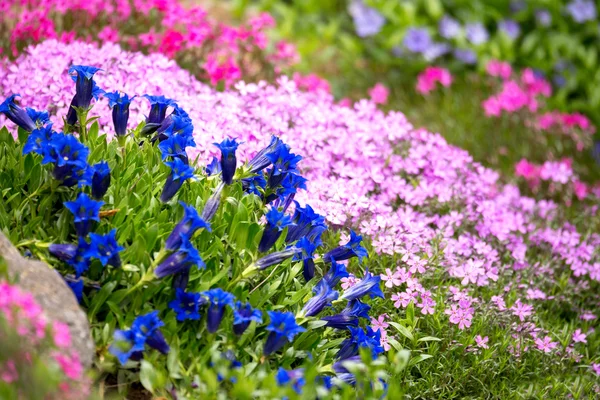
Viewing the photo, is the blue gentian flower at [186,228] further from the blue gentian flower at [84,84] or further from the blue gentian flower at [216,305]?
the blue gentian flower at [84,84]

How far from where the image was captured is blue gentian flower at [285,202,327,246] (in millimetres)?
2598

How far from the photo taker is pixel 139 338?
2104 mm

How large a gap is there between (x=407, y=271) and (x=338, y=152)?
79 centimetres

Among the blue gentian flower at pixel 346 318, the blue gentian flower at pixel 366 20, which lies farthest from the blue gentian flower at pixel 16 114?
the blue gentian flower at pixel 366 20

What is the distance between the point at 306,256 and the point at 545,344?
127cm

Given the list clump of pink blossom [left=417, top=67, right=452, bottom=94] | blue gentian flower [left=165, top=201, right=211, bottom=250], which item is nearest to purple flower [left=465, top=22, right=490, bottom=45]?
clump of pink blossom [left=417, top=67, right=452, bottom=94]

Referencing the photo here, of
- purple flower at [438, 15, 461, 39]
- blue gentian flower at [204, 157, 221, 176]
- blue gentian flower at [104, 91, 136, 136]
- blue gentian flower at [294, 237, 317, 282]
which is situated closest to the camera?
blue gentian flower at [294, 237, 317, 282]

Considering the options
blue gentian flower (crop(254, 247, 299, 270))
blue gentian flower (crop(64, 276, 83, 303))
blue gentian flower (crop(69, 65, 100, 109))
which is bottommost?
blue gentian flower (crop(64, 276, 83, 303))

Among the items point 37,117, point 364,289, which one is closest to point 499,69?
point 364,289

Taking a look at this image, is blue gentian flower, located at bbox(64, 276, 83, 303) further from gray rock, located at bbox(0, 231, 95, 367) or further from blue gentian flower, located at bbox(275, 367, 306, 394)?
blue gentian flower, located at bbox(275, 367, 306, 394)

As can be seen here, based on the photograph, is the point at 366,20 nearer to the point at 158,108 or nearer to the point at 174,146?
the point at 158,108

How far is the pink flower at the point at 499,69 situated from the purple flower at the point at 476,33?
44cm

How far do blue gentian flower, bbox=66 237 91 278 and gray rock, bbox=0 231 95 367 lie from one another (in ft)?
0.21

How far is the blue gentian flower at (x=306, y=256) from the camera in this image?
2.54 m
